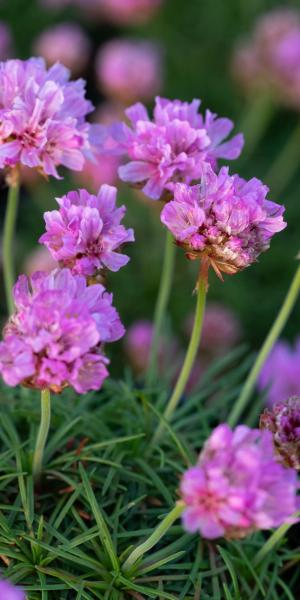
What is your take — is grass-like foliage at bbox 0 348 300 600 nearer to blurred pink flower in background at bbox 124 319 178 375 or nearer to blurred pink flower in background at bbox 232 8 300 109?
blurred pink flower in background at bbox 124 319 178 375

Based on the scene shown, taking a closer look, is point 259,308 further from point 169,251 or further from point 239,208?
point 239,208

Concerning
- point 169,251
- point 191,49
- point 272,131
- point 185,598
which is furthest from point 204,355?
point 191,49

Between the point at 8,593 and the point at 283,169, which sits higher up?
the point at 8,593

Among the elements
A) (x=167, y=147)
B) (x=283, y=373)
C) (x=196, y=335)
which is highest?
(x=167, y=147)

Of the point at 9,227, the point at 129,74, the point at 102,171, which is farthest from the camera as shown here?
the point at 129,74

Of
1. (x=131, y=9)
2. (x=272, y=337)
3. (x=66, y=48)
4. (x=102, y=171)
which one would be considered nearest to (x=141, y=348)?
(x=102, y=171)

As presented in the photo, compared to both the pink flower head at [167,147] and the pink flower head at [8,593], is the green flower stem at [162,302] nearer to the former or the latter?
the pink flower head at [167,147]

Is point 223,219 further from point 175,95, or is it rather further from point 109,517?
point 175,95
